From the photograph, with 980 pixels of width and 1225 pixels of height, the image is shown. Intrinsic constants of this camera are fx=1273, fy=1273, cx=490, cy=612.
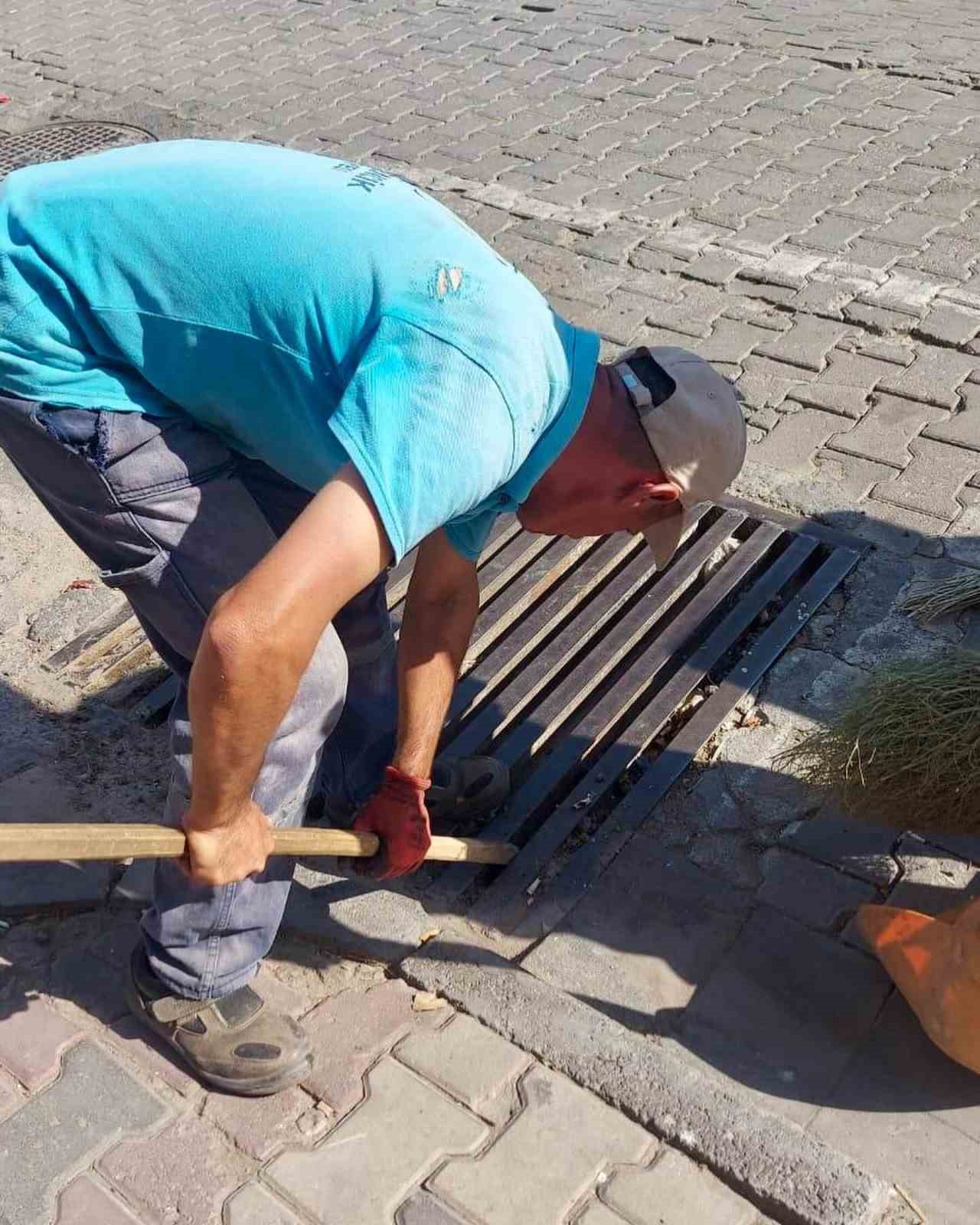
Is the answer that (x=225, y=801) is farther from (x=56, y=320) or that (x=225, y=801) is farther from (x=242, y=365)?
(x=56, y=320)

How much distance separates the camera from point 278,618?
1701mm

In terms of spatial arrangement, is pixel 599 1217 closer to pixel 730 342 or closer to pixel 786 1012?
pixel 786 1012

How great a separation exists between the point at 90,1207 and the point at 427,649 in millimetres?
1169

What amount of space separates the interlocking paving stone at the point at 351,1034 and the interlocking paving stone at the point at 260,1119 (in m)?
0.04

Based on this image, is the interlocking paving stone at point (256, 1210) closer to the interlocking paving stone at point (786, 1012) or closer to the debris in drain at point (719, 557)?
the interlocking paving stone at point (786, 1012)

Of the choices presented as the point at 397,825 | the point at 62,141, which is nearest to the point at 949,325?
the point at 397,825

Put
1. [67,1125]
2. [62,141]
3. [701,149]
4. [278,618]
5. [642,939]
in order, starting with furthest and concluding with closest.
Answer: [62,141]
[701,149]
[642,939]
[67,1125]
[278,618]

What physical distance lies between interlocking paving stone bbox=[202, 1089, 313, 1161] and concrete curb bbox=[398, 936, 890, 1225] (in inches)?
13.8

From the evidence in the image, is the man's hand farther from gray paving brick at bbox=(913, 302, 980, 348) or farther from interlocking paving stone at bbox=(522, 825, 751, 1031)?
gray paving brick at bbox=(913, 302, 980, 348)

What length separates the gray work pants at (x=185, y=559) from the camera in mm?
2131

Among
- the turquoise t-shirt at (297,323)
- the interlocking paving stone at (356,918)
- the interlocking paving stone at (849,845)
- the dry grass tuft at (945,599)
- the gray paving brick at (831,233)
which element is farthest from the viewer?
the gray paving brick at (831,233)

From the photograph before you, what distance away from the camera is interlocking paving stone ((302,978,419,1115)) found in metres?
2.38

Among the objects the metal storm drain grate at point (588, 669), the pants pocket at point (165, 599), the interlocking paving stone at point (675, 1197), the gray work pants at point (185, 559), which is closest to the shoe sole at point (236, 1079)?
the gray work pants at point (185, 559)

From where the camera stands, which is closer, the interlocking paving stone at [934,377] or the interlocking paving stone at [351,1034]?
the interlocking paving stone at [351,1034]
